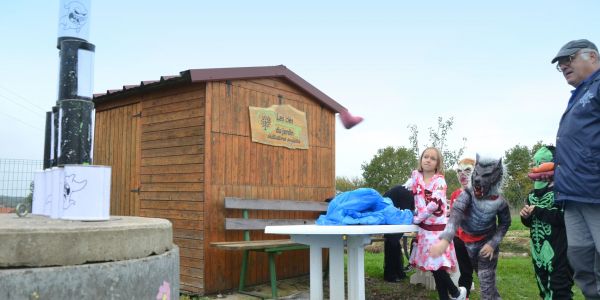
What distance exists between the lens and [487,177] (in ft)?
14.9

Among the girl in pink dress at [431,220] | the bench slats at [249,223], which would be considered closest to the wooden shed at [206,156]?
the bench slats at [249,223]

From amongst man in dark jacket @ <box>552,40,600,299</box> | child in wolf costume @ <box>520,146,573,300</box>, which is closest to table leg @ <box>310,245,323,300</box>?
child in wolf costume @ <box>520,146,573,300</box>

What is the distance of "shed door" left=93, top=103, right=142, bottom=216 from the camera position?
25.0 ft

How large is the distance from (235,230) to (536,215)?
158 inches

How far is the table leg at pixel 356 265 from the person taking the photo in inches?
181

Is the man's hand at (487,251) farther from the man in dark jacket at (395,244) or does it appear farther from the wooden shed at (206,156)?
the wooden shed at (206,156)

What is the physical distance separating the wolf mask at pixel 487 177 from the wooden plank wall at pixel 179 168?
3460 millimetres

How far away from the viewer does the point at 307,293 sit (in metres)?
6.78

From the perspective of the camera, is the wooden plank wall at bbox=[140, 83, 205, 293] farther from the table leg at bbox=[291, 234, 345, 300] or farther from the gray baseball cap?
the gray baseball cap

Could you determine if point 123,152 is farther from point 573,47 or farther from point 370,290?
point 573,47

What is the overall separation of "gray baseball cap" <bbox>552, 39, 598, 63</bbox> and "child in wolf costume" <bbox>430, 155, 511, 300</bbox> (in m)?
1.41

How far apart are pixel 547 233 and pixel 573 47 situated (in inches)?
Result: 61.3

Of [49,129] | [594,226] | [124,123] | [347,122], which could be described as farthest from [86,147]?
[347,122]

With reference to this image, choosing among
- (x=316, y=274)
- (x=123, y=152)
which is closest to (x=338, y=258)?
(x=316, y=274)
